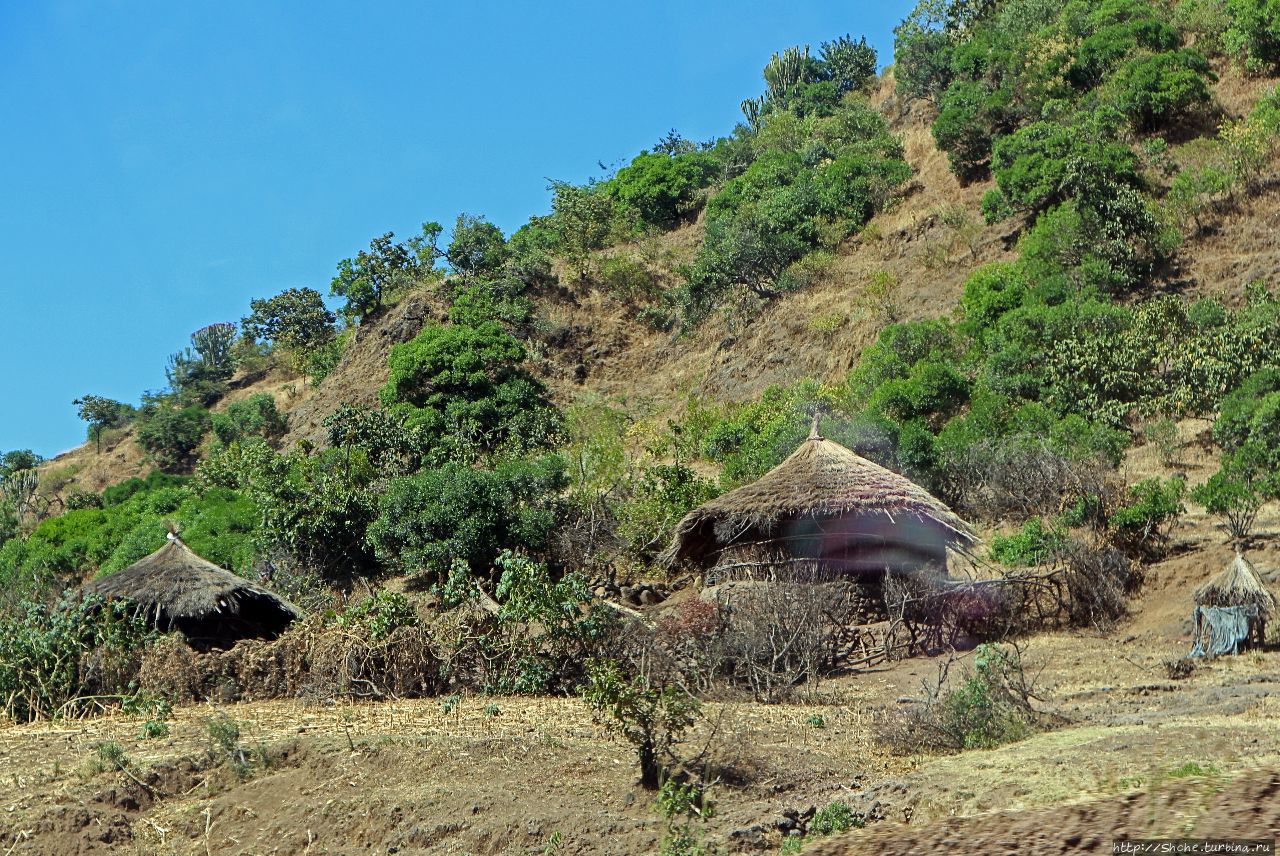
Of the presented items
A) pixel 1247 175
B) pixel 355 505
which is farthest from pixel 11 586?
pixel 1247 175

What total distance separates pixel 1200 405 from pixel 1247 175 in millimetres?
9015

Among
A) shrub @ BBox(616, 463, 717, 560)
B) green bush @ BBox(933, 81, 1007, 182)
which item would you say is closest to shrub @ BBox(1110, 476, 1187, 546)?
shrub @ BBox(616, 463, 717, 560)

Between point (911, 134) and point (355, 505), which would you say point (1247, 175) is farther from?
point (355, 505)

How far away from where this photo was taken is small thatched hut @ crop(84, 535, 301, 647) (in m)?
15.0

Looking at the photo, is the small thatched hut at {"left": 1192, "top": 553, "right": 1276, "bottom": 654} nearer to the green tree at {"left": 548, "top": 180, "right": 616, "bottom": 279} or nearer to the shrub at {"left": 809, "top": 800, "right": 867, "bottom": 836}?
the shrub at {"left": 809, "top": 800, "right": 867, "bottom": 836}

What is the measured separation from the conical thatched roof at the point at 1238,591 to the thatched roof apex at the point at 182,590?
953 cm

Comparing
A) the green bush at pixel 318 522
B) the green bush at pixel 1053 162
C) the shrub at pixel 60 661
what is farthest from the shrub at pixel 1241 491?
the green bush at pixel 318 522

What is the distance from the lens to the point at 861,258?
3391cm

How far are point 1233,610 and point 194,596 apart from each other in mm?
10319

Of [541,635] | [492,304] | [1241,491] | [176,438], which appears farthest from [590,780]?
[176,438]

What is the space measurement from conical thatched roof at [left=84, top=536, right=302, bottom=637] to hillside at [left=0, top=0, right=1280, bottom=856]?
332 mm

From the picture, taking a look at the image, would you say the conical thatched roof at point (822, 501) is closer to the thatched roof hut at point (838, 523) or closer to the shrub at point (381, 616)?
the thatched roof hut at point (838, 523)

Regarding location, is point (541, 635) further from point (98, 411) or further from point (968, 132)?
point (98, 411)

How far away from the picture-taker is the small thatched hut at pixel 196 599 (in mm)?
14992
